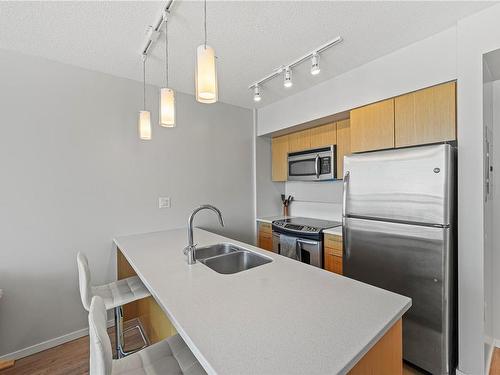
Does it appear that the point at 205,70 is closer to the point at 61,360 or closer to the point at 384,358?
the point at 384,358

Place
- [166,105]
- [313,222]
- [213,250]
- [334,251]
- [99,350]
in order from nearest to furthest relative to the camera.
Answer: [99,350], [166,105], [213,250], [334,251], [313,222]

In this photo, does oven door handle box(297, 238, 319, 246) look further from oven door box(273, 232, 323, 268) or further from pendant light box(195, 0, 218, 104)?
pendant light box(195, 0, 218, 104)

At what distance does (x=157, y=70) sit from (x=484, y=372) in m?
3.43

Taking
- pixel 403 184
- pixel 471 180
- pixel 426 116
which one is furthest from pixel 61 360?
pixel 426 116

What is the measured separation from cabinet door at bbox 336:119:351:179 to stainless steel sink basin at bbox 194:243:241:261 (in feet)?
5.02

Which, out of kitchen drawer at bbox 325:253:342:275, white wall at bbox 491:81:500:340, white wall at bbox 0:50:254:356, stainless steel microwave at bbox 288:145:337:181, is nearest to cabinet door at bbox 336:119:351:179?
stainless steel microwave at bbox 288:145:337:181

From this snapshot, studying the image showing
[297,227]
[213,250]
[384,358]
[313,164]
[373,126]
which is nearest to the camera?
[384,358]

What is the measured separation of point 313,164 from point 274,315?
2.30 metres

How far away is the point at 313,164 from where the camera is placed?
9.68 ft

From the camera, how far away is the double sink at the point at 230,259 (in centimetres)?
172

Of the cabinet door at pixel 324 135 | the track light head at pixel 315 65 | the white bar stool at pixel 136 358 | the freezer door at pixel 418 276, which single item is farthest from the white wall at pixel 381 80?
the white bar stool at pixel 136 358

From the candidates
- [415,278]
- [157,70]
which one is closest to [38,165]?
[157,70]

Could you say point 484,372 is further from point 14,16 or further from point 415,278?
point 14,16

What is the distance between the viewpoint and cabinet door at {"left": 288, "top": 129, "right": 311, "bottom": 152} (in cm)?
306
